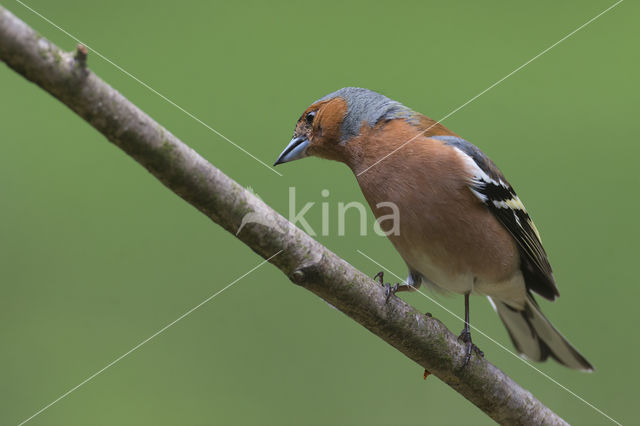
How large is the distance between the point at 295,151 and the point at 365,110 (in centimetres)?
53

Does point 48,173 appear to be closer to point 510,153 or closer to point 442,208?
point 442,208

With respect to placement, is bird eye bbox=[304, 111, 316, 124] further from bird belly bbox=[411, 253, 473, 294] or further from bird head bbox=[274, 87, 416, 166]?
bird belly bbox=[411, 253, 473, 294]

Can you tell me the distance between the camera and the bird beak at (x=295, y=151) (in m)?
4.60

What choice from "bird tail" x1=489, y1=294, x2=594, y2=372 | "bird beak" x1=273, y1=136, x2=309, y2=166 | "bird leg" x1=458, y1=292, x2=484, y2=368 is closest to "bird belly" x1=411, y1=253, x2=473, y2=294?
"bird leg" x1=458, y1=292, x2=484, y2=368

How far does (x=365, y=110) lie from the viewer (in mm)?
4539

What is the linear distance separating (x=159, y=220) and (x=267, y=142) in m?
1.02

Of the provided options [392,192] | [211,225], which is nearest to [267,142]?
[211,225]

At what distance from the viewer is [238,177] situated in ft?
16.8

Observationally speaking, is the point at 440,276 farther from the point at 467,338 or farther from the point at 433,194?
the point at 433,194

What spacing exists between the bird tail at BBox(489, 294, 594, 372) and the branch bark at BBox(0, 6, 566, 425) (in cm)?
140

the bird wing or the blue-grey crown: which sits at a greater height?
the blue-grey crown

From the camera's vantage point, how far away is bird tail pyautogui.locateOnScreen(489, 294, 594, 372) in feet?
16.8

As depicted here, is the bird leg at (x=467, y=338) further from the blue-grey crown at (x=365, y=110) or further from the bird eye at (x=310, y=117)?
the bird eye at (x=310, y=117)

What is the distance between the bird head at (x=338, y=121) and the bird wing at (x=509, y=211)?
41cm
